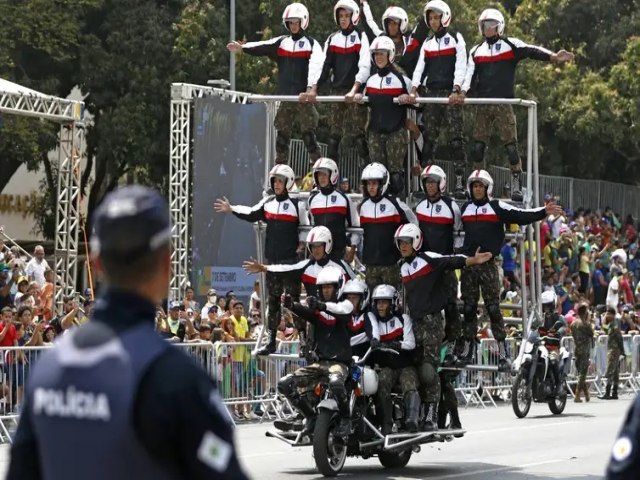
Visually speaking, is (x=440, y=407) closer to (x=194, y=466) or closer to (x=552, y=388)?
→ (x=552, y=388)

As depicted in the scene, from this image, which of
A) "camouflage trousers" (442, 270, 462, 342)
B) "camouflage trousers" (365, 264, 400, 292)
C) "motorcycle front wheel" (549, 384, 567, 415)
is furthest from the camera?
"motorcycle front wheel" (549, 384, 567, 415)

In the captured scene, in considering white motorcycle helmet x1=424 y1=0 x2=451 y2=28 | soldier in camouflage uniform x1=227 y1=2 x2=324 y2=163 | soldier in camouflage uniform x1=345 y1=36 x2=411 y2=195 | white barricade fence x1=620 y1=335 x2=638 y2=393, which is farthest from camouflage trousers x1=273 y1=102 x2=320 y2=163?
white barricade fence x1=620 y1=335 x2=638 y2=393

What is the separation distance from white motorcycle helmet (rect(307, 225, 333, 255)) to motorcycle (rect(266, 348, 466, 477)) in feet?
3.65

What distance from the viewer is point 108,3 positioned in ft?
132

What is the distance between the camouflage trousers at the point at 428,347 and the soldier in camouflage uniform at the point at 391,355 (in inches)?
3.0

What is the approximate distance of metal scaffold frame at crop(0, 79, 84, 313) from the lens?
25.1 m

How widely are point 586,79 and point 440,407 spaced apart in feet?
95.9

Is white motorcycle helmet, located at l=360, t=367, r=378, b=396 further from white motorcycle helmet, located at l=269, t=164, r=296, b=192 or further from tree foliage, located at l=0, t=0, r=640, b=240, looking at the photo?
tree foliage, located at l=0, t=0, r=640, b=240

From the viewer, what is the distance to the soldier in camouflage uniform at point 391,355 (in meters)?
15.6

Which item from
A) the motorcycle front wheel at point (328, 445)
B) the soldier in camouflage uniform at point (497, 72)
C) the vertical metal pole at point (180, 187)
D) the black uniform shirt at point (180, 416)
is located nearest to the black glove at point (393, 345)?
the motorcycle front wheel at point (328, 445)

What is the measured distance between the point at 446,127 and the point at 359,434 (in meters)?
3.79

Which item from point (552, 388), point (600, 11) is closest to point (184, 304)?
point (552, 388)

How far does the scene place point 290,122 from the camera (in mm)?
17562

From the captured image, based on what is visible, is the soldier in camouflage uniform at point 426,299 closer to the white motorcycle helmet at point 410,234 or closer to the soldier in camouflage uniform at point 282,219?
the white motorcycle helmet at point 410,234
